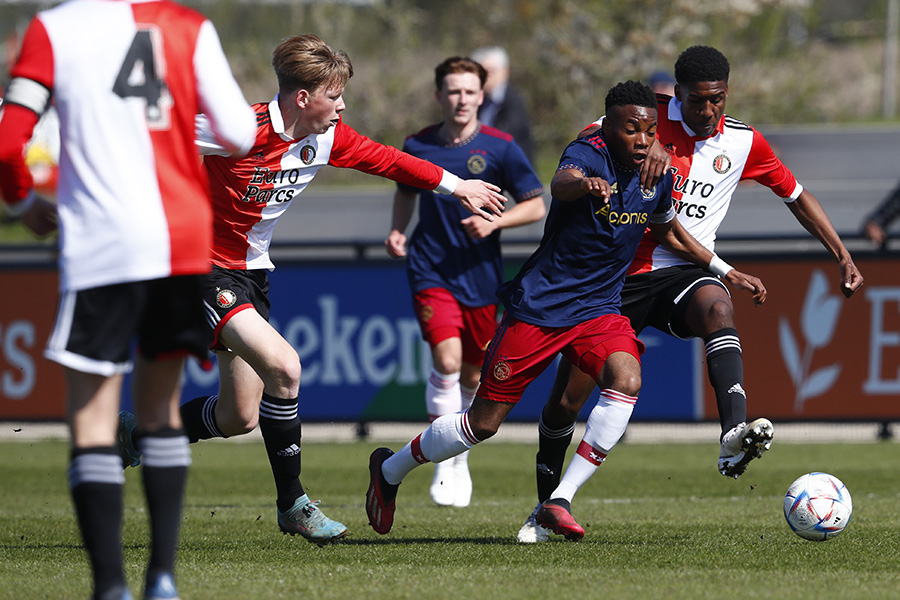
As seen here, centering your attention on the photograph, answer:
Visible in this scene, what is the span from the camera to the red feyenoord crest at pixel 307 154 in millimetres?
5867

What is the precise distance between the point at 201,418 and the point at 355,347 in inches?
193

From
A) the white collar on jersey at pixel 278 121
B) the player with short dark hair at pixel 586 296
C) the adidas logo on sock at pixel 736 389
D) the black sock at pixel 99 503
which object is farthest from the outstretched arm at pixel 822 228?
the black sock at pixel 99 503

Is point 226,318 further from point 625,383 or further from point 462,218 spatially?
point 462,218

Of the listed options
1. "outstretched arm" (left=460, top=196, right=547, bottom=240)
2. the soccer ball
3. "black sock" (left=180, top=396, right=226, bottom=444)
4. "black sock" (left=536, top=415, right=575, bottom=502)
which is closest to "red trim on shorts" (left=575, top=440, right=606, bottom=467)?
"black sock" (left=536, top=415, right=575, bottom=502)

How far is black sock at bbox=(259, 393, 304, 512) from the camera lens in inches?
238

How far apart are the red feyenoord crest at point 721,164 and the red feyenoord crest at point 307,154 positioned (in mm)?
2164

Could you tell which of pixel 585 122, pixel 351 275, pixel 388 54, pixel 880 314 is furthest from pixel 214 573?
pixel 388 54

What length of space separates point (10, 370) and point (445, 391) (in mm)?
5247

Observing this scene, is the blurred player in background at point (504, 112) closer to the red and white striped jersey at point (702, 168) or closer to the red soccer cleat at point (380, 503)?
the red and white striped jersey at point (702, 168)

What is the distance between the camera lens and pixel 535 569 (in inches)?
195

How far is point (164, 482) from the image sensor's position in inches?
150

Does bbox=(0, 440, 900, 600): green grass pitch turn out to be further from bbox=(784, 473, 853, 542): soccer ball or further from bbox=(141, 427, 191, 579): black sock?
bbox=(141, 427, 191, 579): black sock

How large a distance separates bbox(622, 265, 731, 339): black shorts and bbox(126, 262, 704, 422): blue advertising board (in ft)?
14.9

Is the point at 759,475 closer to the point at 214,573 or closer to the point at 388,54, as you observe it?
the point at 214,573
